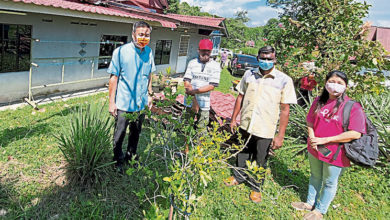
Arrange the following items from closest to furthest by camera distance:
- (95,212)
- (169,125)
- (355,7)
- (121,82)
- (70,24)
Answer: (169,125) → (95,212) → (121,82) → (355,7) → (70,24)

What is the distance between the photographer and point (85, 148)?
2920 millimetres


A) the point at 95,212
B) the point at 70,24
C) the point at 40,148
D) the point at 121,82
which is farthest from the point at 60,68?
the point at 95,212

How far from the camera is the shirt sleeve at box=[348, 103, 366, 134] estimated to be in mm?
2615

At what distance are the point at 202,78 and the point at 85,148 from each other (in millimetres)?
1768

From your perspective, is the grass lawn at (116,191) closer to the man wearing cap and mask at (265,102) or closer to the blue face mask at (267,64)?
the man wearing cap and mask at (265,102)

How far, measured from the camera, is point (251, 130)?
10.3 feet

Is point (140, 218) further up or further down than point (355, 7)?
further down

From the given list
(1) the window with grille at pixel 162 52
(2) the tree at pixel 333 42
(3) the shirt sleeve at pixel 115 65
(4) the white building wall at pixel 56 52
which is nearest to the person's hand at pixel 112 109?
(3) the shirt sleeve at pixel 115 65

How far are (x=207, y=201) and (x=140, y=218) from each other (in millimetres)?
879

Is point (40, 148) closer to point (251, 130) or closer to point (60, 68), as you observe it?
point (251, 130)

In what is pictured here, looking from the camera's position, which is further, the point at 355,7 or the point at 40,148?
the point at 355,7

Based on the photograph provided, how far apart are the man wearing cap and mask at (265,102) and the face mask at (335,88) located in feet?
1.26

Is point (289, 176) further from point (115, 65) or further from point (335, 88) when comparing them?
point (115, 65)

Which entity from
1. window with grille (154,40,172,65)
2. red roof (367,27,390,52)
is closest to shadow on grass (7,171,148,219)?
window with grille (154,40,172,65)
